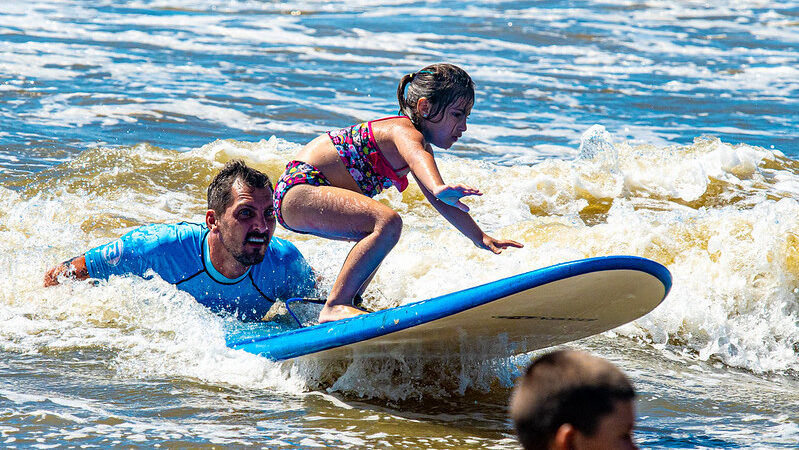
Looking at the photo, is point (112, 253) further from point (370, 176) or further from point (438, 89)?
point (438, 89)

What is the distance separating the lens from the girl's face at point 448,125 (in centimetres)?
423

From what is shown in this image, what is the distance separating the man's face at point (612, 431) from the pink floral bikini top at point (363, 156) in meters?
2.64

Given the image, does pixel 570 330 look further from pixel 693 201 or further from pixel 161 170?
pixel 161 170

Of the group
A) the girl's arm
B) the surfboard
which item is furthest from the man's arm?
the girl's arm

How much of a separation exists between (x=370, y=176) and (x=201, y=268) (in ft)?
3.59

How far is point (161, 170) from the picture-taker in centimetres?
909

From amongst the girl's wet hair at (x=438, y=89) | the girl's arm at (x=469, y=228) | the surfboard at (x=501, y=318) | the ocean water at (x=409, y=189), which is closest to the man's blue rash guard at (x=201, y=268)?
the ocean water at (x=409, y=189)

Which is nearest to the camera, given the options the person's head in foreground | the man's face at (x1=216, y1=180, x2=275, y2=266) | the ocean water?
the person's head in foreground

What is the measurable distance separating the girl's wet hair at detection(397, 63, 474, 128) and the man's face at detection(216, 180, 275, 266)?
0.91m

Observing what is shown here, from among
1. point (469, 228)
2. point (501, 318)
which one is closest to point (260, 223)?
point (469, 228)

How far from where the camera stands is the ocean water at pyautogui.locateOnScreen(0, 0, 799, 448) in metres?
3.81

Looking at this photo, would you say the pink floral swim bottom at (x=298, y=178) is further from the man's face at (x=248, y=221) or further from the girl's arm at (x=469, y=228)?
the girl's arm at (x=469, y=228)

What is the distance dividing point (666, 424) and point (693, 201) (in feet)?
17.9

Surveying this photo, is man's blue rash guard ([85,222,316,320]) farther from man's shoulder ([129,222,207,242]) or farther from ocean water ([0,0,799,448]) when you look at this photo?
ocean water ([0,0,799,448])
